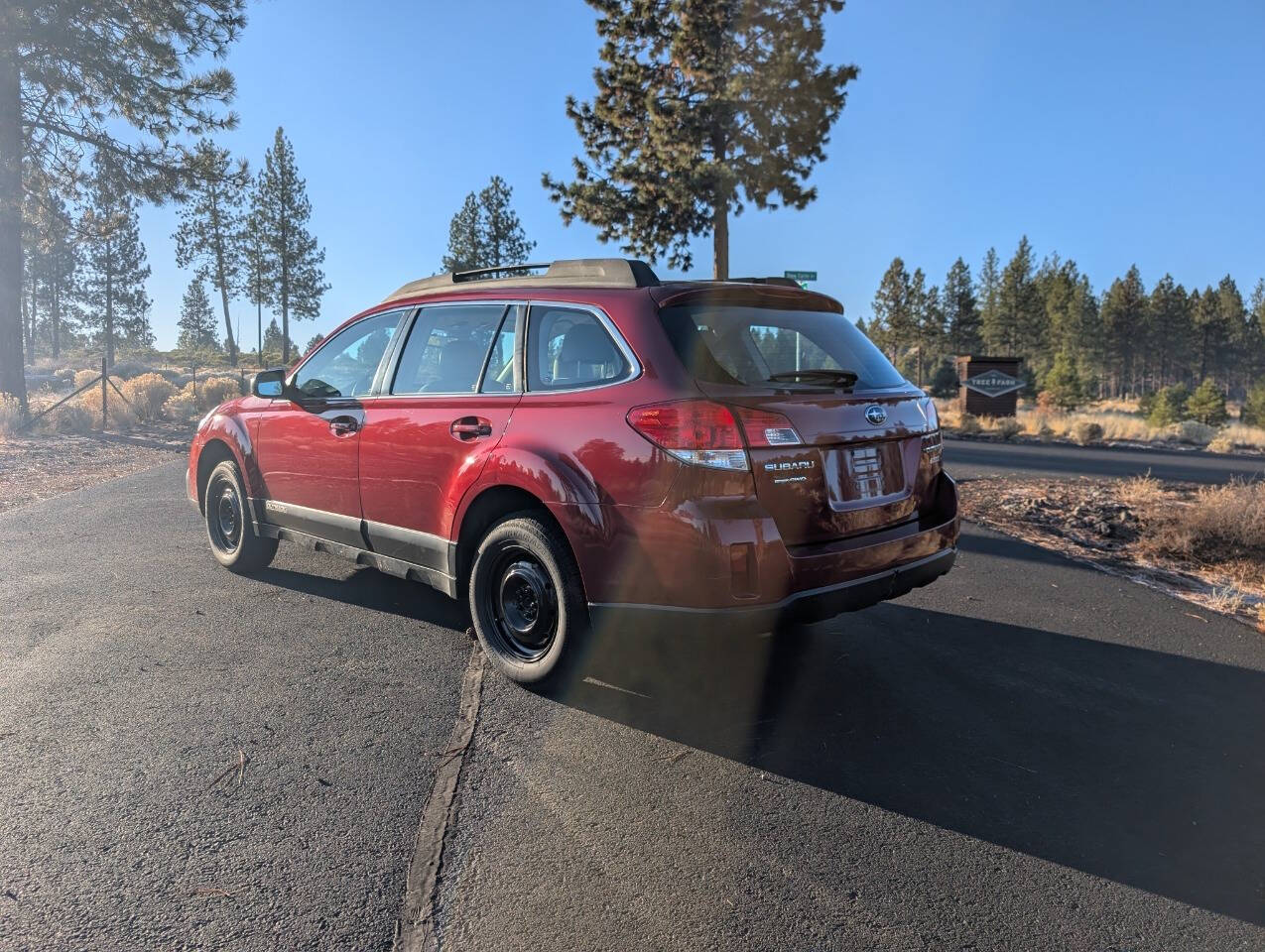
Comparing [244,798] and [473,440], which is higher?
[473,440]

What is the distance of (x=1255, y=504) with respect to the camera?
6.95m

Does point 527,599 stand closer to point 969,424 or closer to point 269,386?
point 269,386

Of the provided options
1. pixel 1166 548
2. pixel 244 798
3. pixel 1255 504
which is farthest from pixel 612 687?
pixel 1255 504

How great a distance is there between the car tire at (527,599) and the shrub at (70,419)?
1848 centimetres

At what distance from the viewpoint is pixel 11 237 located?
66.1 ft

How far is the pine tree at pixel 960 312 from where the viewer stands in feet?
268

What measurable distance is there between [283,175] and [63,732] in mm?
61778

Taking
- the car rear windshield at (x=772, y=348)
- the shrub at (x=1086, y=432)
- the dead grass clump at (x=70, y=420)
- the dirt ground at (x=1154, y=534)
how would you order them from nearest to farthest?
the car rear windshield at (x=772, y=348) < the dirt ground at (x=1154, y=534) < the dead grass clump at (x=70, y=420) < the shrub at (x=1086, y=432)

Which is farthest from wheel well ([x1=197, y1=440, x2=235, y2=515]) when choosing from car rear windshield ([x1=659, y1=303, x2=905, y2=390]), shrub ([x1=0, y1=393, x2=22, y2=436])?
shrub ([x1=0, y1=393, x2=22, y2=436])

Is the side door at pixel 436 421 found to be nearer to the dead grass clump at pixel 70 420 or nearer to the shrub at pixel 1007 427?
the dead grass clump at pixel 70 420


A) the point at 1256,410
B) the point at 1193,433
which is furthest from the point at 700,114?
the point at 1256,410

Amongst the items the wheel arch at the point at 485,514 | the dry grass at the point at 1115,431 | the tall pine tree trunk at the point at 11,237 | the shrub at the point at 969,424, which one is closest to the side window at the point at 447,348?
the wheel arch at the point at 485,514

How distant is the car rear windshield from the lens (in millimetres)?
3406

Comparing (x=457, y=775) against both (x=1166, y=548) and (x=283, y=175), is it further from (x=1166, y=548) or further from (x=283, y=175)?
(x=283, y=175)
